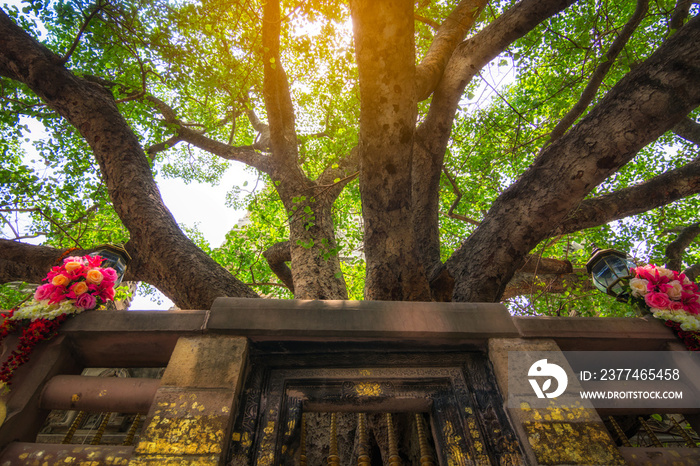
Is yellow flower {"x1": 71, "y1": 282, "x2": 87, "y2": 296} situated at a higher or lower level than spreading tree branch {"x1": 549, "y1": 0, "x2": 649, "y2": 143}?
lower

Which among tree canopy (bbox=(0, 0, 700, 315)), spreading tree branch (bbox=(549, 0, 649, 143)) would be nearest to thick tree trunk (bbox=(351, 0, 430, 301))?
tree canopy (bbox=(0, 0, 700, 315))

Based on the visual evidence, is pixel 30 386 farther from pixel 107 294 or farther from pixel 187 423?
pixel 187 423

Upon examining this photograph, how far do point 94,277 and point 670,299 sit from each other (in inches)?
175

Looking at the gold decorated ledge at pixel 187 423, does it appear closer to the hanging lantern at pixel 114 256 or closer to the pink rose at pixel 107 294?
the pink rose at pixel 107 294

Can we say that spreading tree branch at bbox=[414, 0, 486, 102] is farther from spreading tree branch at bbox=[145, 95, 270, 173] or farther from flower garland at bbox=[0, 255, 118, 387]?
flower garland at bbox=[0, 255, 118, 387]

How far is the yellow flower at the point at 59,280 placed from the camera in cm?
234

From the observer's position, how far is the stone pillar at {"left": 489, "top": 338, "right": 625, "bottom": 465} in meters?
1.71

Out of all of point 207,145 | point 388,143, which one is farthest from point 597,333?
point 207,145

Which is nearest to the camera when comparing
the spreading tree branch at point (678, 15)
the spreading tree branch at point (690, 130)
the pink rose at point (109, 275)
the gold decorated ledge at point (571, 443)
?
the gold decorated ledge at point (571, 443)

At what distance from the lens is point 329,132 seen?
800cm

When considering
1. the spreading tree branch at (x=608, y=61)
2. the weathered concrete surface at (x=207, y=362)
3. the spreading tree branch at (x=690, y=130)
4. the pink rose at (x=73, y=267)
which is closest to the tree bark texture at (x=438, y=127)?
the spreading tree branch at (x=608, y=61)

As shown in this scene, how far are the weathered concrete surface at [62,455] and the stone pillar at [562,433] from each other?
2149 millimetres

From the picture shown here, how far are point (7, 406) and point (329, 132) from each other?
23.7 feet

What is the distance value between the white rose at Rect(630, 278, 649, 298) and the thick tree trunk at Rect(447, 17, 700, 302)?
29.5 inches
